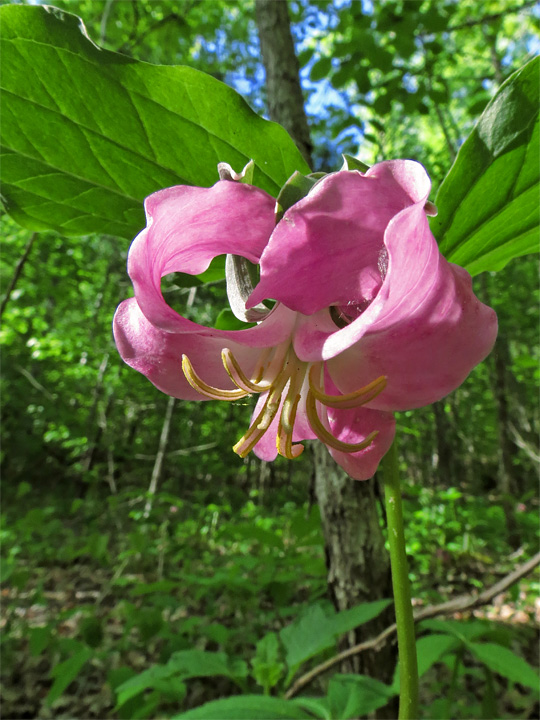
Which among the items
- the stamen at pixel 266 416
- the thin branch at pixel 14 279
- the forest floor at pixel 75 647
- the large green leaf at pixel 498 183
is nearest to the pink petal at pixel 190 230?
the stamen at pixel 266 416

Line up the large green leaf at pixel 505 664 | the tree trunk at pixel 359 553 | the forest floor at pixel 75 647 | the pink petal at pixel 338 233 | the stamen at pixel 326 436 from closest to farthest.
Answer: the pink petal at pixel 338 233 → the stamen at pixel 326 436 → the large green leaf at pixel 505 664 → the tree trunk at pixel 359 553 → the forest floor at pixel 75 647

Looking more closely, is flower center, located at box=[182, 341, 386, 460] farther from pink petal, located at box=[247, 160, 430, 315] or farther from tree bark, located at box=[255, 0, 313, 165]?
tree bark, located at box=[255, 0, 313, 165]

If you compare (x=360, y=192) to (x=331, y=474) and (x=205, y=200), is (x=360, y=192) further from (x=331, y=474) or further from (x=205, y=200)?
(x=331, y=474)

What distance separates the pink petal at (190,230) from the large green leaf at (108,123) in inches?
6.8

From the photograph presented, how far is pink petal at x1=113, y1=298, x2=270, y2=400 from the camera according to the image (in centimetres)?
49

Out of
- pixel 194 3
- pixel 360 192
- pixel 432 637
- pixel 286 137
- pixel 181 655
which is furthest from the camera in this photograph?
pixel 194 3

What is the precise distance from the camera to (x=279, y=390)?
1.67 ft

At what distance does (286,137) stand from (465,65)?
53.6 feet

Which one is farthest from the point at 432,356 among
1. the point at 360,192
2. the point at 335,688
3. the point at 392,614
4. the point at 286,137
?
the point at 392,614

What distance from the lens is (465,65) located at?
13.3m

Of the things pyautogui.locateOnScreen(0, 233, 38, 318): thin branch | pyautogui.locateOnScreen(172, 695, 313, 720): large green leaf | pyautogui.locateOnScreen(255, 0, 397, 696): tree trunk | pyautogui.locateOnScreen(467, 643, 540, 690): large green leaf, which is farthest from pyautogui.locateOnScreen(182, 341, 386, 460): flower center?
pyautogui.locateOnScreen(467, 643, 540, 690): large green leaf

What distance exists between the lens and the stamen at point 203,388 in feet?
1.54

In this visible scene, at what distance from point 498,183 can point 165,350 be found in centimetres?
43

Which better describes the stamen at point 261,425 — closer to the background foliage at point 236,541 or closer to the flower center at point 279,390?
the flower center at point 279,390
